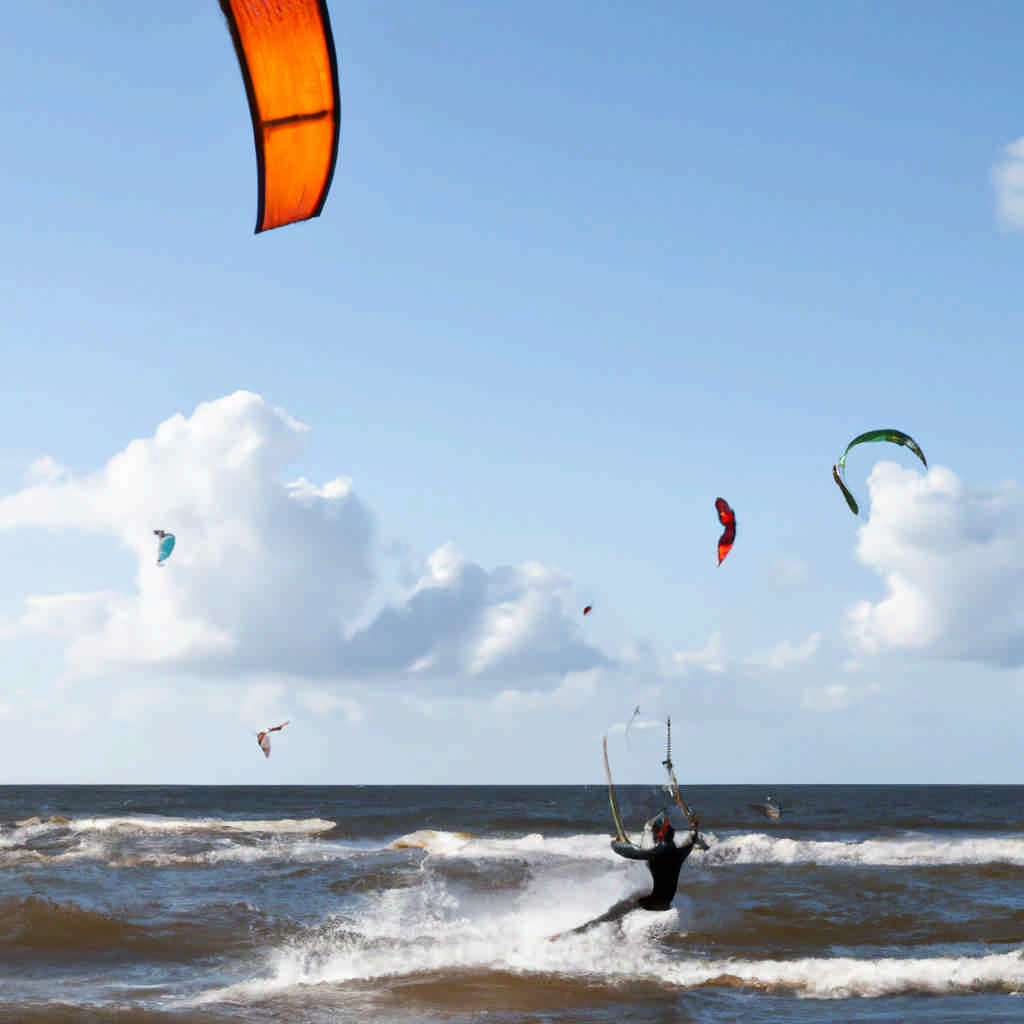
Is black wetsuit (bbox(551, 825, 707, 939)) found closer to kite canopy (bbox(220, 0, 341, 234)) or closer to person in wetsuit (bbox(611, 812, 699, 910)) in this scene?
person in wetsuit (bbox(611, 812, 699, 910))

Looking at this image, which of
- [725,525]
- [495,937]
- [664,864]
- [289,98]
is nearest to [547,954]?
[495,937]

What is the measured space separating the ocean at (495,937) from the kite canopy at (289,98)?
916 cm

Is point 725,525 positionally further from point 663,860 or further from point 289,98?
point 289,98

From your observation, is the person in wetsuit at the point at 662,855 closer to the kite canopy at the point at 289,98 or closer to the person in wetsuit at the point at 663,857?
the person in wetsuit at the point at 663,857

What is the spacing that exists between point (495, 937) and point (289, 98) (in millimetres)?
13907

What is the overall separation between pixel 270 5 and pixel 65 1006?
1069 centimetres

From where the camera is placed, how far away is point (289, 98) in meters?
3.57

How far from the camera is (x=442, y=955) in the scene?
13.8m

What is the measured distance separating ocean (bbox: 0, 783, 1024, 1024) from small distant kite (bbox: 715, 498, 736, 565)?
18.3 ft

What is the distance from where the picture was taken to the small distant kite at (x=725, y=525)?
15.6 metres

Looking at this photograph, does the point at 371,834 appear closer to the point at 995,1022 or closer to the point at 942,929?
the point at 942,929

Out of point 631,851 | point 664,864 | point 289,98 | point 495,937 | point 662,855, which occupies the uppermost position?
point 289,98

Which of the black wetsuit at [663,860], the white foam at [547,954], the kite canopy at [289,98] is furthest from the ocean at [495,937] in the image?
the kite canopy at [289,98]

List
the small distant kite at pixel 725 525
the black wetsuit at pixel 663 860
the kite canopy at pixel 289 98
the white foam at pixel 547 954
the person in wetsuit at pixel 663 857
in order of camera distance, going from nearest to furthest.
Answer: the kite canopy at pixel 289 98 → the white foam at pixel 547 954 → the black wetsuit at pixel 663 860 → the person in wetsuit at pixel 663 857 → the small distant kite at pixel 725 525
